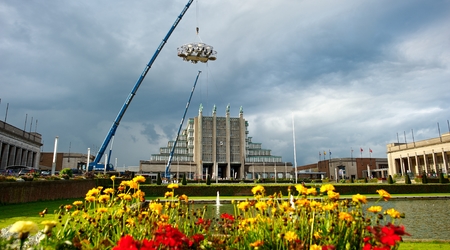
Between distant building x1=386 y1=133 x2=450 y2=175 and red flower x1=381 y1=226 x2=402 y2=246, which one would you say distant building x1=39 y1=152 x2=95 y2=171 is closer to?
distant building x1=386 y1=133 x2=450 y2=175

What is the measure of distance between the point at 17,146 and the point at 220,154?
55571 mm

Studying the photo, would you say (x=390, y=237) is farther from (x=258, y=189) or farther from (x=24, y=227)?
(x=24, y=227)

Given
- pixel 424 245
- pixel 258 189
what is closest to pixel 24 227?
pixel 258 189

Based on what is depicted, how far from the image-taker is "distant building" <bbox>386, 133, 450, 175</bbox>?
69075 mm

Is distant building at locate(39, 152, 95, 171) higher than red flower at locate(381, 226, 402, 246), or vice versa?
distant building at locate(39, 152, 95, 171)

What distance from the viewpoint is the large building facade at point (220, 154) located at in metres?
97.2

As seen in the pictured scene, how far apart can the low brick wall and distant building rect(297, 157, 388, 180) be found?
75950 millimetres

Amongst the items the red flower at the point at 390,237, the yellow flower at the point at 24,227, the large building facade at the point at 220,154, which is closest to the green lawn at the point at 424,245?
the red flower at the point at 390,237

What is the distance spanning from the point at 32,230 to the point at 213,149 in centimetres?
9594

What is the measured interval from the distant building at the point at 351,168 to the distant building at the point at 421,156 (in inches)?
224

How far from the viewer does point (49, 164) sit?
9200 centimetres

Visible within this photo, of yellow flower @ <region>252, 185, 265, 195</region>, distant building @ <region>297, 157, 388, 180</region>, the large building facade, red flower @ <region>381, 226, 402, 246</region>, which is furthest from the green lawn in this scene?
the large building facade

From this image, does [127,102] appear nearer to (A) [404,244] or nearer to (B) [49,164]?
(A) [404,244]

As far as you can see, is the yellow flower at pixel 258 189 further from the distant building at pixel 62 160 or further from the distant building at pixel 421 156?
the distant building at pixel 62 160
